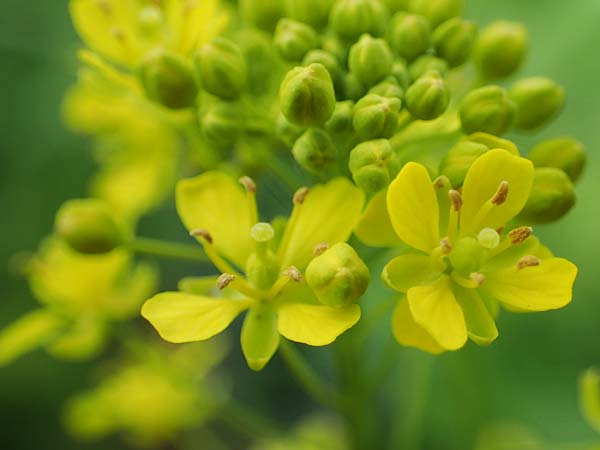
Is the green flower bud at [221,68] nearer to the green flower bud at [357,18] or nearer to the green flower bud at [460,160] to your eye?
the green flower bud at [357,18]

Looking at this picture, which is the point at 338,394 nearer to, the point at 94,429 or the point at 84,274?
the point at 84,274

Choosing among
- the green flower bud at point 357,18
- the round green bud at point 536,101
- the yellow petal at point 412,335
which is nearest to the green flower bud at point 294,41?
the green flower bud at point 357,18

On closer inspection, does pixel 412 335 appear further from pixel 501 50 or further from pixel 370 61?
pixel 501 50

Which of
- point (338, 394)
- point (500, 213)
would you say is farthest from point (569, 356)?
point (500, 213)

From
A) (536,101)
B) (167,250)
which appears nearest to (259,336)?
(167,250)

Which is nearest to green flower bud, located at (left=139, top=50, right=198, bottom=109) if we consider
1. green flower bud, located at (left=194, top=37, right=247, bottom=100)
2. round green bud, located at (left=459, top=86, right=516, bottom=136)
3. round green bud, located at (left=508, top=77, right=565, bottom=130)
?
green flower bud, located at (left=194, top=37, right=247, bottom=100)
